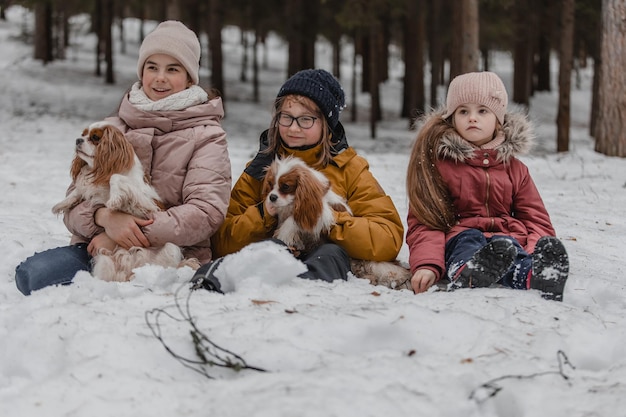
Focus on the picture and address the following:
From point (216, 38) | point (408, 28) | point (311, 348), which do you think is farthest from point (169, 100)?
point (408, 28)

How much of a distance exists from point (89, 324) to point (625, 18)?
404 inches

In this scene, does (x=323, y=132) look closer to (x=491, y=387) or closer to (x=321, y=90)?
(x=321, y=90)

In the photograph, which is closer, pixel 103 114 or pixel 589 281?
pixel 589 281

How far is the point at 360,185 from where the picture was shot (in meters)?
4.70

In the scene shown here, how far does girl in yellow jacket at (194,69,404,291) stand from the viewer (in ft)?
14.3

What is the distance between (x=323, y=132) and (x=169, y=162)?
1116mm

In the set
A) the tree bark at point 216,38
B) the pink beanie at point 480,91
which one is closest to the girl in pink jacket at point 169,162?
the pink beanie at point 480,91

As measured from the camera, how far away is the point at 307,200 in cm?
420

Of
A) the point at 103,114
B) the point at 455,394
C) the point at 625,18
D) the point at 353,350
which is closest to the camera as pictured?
the point at 455,394

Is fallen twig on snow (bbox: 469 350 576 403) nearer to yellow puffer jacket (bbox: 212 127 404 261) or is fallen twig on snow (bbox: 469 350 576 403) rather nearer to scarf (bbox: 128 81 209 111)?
yellow puffer jacket (bbox: 212 127 404 261)

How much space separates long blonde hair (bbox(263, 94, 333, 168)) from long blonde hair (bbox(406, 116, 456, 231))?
2.06 feet

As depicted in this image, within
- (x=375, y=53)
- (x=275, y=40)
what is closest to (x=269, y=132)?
(x=375, y=53)

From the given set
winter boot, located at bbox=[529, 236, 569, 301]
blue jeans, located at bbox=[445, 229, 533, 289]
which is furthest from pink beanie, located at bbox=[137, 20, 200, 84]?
winter boot, located at bbox=[529, 236, 569, 301]

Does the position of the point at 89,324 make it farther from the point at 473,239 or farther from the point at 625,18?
the point at 625,18
